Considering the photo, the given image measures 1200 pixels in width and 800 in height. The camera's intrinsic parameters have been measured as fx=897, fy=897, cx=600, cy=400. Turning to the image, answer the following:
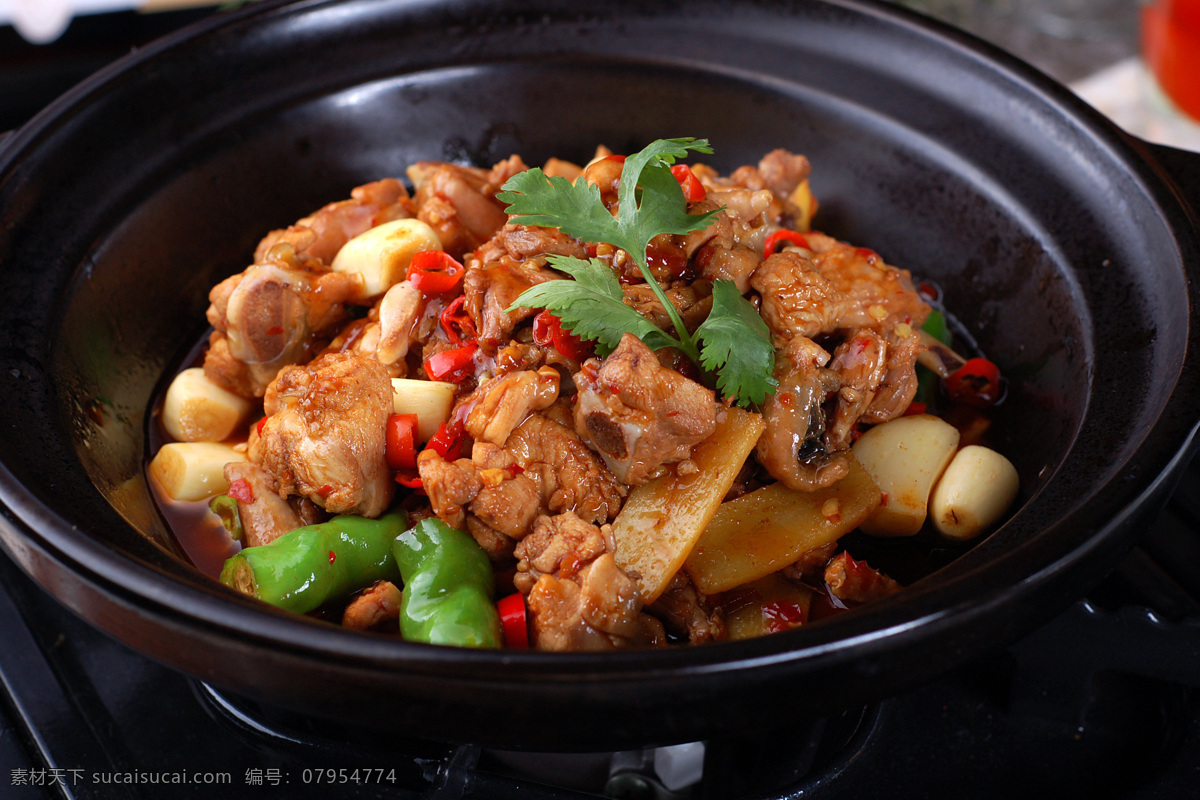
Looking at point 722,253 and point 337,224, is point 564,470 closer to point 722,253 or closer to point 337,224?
point 722,253

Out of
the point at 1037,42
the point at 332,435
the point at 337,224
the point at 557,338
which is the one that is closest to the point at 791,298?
the point at 557,338

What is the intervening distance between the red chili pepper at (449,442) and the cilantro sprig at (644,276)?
324mm

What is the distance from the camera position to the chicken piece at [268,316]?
2258mm

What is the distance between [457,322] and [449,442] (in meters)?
0.32

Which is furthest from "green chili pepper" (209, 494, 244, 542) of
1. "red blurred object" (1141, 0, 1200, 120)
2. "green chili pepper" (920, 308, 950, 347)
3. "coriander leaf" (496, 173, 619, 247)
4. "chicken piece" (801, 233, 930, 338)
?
"red blurred object" (1141, 0, 1200, 120)

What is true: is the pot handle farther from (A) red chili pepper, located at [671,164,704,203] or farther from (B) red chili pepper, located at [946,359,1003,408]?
(A) red chili pepper, located at [671,164,704,203]

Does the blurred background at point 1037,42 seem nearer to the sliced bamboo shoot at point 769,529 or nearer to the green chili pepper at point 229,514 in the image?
the sliced bamboo shoot at point 769,529

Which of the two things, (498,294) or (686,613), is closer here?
(686,613)

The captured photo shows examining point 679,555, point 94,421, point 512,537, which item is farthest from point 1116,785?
point 94,421

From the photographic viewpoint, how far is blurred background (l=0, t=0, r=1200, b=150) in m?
4.37

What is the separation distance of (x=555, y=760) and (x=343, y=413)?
2.99ft

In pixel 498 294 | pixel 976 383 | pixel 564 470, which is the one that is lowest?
pixel 976 383

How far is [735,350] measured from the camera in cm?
188

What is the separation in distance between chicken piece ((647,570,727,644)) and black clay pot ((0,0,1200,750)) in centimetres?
47
